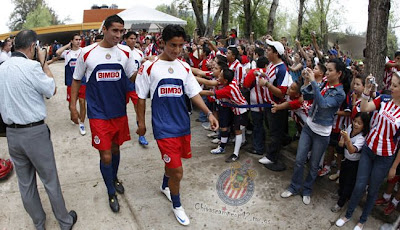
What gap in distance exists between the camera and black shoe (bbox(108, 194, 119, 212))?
151 inches

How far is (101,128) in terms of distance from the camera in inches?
146

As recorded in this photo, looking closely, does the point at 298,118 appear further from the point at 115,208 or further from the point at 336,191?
the point at 115,208

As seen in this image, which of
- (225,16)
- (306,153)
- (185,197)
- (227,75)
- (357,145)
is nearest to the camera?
(357,145)

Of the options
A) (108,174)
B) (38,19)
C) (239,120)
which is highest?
(38,19)

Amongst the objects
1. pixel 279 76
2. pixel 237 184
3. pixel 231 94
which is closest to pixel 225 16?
pixel 231 94

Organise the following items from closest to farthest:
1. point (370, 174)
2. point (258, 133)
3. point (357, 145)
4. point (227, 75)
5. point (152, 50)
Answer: point (370, 174), point (357, 145), point (227, 75), point (258, 133), point (152, 50)

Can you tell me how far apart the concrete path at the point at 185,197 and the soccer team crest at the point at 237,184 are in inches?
0.6

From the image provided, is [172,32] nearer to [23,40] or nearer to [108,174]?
[23,40]

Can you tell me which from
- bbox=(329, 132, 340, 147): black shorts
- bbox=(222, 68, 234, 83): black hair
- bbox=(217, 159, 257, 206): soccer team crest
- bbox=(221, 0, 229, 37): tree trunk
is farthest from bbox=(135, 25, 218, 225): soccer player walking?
bbox=(221, 0, 229, 37): tree trunk

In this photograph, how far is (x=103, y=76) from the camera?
3.67 m

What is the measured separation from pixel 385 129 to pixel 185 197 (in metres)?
2.69

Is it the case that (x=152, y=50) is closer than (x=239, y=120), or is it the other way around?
(x=239, y=120)

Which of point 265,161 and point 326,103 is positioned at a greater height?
point 326,103

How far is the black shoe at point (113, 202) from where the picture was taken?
3840 millimetres
